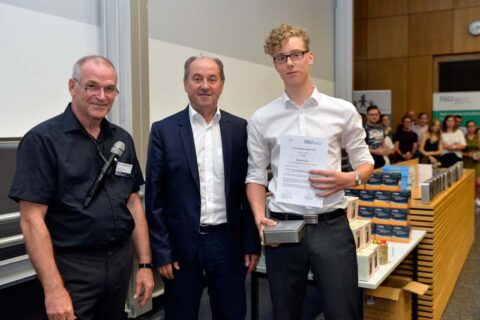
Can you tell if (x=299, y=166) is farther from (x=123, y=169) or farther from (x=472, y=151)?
(x=472, y=151)

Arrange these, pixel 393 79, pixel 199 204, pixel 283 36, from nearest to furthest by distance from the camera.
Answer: pixel 283 36
pixel 199 204
pixel 393 79

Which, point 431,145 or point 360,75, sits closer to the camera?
point 431,145

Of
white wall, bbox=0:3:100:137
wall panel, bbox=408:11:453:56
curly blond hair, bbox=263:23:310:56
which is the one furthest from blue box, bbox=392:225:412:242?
wall panel, bbox=408:11:453:56

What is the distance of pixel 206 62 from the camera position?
1.79m

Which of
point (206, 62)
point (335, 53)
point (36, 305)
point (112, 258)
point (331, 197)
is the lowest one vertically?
point (36, 305)

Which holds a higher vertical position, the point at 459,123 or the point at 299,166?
the point at 459,123

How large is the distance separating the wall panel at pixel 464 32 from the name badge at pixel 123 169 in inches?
348

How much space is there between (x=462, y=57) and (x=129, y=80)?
314 inches

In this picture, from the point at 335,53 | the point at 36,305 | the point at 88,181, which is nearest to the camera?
the point at 88,181

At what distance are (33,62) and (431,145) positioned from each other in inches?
275

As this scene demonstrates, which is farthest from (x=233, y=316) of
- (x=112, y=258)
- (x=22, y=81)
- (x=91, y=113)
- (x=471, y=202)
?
(x=471, y=202)

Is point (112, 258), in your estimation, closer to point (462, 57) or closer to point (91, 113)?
point (91, 113)

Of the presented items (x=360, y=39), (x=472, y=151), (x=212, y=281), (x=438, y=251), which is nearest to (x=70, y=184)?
(x=212, y=281)

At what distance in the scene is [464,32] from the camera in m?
8.81
